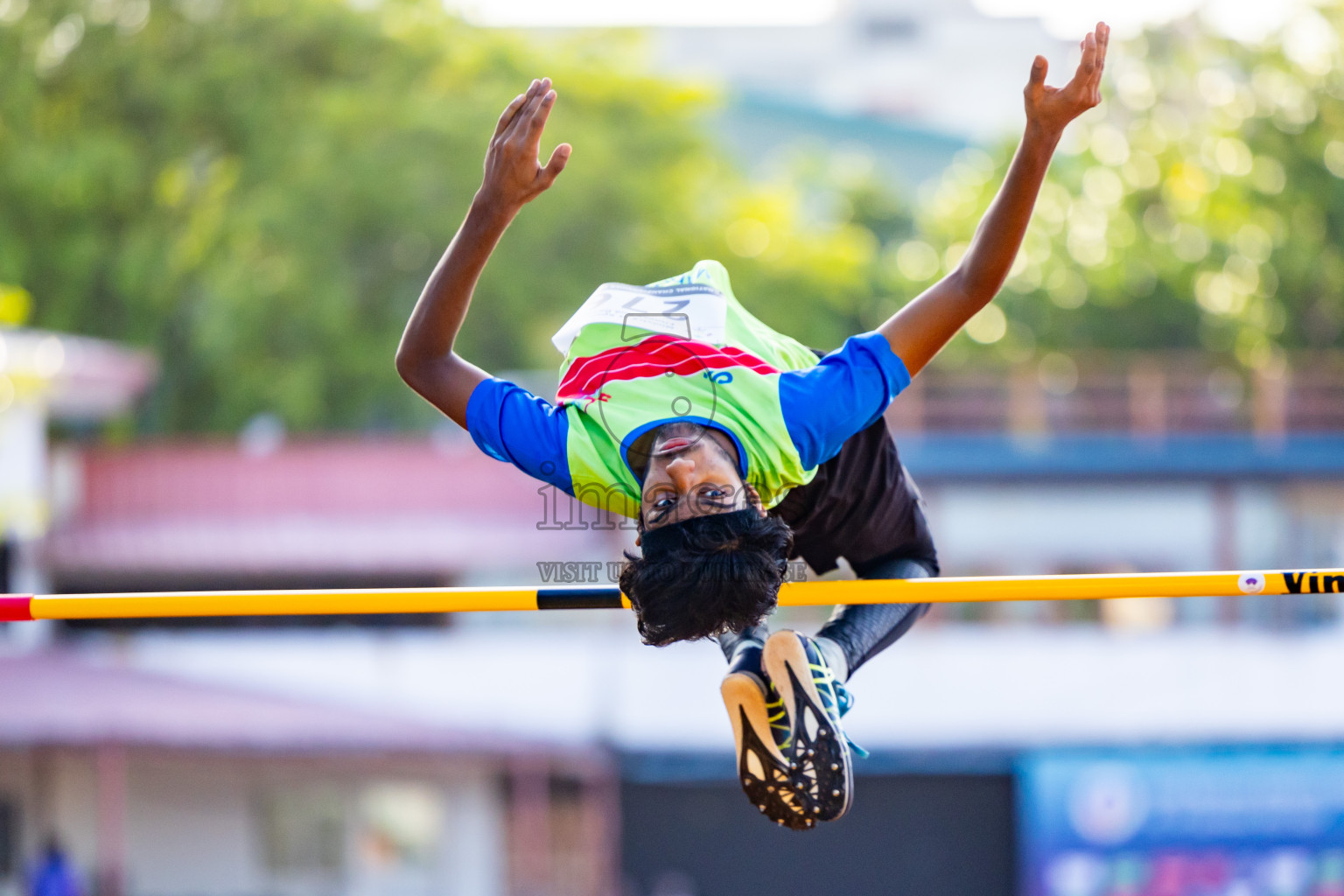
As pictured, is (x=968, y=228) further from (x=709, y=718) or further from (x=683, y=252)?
(x=709, y=718)

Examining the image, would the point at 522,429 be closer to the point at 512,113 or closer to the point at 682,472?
the point at 682,472

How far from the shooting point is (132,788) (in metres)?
12.7

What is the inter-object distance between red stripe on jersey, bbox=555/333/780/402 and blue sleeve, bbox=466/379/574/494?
3.3 inches

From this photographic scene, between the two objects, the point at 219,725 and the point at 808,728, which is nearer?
the point at 808,728

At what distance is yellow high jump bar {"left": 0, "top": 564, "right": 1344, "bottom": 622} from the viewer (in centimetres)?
342

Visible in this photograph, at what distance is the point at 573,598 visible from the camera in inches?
Answer: 140

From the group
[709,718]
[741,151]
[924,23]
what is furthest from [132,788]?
[924,23]

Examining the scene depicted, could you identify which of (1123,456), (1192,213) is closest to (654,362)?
(1123,456)

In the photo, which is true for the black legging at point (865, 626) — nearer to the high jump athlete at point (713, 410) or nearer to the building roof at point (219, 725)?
the high jump athlete at point (713, 410)

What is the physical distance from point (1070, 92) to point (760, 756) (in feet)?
5.27

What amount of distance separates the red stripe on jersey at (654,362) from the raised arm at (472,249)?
0.21 m

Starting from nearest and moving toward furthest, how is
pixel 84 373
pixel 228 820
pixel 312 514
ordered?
1. pixel 228 820
2. pixel 84 373
3. pixel 312 514

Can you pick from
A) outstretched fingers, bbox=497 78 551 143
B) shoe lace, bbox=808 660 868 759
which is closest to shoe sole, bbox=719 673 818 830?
shoe lace, bbox=808 660 868 759

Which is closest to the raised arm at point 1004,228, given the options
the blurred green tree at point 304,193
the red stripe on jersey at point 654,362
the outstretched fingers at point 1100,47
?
the outstretched fingers at point 1100,47
